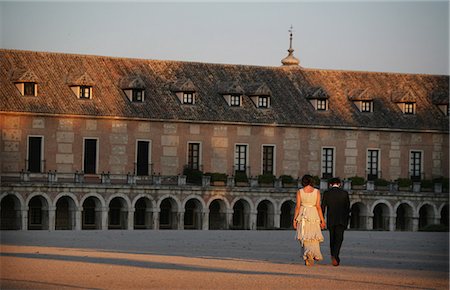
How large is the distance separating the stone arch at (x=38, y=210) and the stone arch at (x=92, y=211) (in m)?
1.98

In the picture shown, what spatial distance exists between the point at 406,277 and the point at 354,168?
5633 cm

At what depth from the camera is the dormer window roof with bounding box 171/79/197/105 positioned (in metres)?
78.8

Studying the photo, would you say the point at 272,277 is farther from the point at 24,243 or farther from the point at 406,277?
the point at 24,243

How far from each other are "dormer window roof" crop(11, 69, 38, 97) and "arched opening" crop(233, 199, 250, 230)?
13.7 m

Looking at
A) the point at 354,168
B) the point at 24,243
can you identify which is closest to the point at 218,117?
the point at 354,168

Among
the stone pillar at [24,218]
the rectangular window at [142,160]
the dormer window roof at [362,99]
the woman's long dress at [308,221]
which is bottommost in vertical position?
the stone pillar at [24,218]

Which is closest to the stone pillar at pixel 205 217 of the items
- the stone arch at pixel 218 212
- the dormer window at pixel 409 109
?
the stone arch at pixel 218 212

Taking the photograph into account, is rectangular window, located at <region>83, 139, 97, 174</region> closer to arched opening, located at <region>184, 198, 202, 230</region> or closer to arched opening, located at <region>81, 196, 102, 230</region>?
arched opening, located at <region>81, 196, 102, 230</region>

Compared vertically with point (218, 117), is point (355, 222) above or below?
below

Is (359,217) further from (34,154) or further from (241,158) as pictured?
(34,154)

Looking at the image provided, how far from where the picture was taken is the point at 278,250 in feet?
121

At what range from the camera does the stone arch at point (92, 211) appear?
73781mm

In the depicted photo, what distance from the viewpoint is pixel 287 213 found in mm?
81438

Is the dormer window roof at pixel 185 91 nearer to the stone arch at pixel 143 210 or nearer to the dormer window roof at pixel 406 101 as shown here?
the stone arch at pixel 143 210
